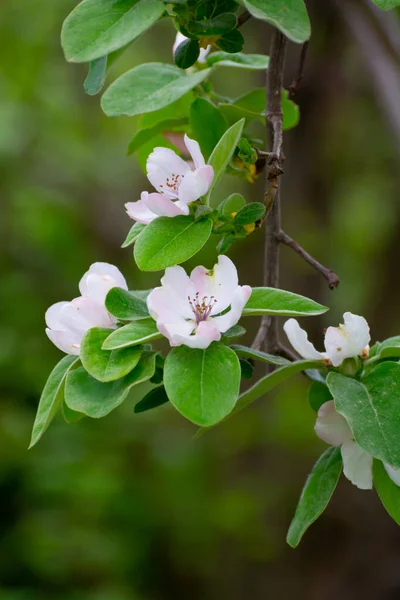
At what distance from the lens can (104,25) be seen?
0.64 meters

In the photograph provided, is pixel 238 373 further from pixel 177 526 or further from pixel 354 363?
pixel 177 526

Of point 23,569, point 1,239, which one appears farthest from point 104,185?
point 23,569

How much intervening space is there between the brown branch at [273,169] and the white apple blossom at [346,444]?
0.09 m

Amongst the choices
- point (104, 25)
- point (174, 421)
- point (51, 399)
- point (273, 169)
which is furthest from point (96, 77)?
point (174, 421)

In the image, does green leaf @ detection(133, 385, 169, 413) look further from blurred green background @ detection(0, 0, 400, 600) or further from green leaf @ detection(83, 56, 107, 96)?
blurred green background @ detection(0, 0, 400, 600)

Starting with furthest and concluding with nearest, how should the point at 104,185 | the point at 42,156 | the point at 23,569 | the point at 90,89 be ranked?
the point at 104,185, the point at 42,156, the point at 23,569, the point at 90,89

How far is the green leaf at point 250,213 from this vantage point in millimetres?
645

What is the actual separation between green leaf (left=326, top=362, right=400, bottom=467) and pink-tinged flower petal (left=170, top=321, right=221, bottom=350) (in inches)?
4.4

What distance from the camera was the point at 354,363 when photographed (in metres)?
0.69

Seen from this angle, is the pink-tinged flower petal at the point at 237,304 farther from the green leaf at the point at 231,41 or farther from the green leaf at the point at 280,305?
the green leaf at the point at 231,41

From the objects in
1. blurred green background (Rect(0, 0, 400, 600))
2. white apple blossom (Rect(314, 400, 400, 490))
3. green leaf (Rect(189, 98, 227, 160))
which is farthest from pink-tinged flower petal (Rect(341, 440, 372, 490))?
blurred green background (Rect(0, 0, 400, 600))

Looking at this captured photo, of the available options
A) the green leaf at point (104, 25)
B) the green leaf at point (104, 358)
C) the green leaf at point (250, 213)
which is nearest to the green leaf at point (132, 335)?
the green leaf at point (104, 358)

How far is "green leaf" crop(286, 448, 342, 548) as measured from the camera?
67cm

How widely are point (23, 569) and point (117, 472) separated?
43cm
